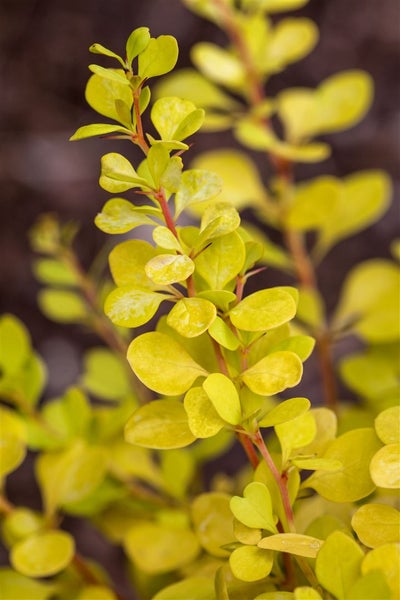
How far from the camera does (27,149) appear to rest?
4.16 feet

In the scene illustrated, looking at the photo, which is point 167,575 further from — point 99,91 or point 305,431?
point 99,91

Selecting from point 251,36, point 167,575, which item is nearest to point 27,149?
point 251,36

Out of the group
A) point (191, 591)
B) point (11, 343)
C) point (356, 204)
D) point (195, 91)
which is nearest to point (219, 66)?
point (195, 91)

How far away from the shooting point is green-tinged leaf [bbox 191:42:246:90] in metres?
0.51

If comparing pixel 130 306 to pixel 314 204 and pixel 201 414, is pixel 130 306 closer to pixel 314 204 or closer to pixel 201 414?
pixel 201 414

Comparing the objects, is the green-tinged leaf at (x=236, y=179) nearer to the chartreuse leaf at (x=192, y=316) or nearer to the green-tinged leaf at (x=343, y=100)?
the green-tinged leaf at (x=343, y=100)

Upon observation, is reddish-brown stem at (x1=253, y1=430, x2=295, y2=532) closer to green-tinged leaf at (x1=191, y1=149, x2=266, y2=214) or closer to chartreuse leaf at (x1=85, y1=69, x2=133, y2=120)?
chartreuse leaf at (x1=85, y1=69, x2=133, y2=120)

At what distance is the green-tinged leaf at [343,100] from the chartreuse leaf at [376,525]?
0.30 metres

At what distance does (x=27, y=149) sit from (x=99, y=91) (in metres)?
1.03

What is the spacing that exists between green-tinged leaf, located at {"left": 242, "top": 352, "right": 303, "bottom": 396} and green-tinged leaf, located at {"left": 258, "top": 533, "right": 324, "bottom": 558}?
50mm

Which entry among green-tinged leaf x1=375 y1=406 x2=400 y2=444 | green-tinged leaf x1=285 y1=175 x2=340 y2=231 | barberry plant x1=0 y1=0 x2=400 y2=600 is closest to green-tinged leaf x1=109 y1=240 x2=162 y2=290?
barberry plant x1=0 y1=0 x2=400 y2=600

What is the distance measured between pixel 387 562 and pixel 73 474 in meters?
0.21

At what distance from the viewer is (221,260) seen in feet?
0.92

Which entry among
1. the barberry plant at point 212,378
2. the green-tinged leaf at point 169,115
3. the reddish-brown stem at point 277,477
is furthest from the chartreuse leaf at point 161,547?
the green-tinged leaf at point 169,115
